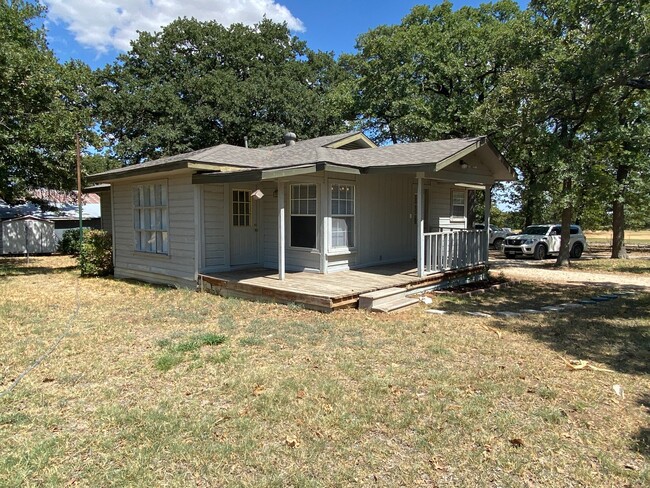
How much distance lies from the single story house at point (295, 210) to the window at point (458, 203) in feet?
3.33

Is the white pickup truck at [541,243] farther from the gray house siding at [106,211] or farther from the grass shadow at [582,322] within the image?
the gray house siding at [106,211]

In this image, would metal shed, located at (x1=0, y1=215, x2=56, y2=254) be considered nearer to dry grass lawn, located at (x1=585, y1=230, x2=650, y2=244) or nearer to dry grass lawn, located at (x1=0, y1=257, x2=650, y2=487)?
dry grass lawn, located at (x1=0, y1=257, x2=650, y2=487)

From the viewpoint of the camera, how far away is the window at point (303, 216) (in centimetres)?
932

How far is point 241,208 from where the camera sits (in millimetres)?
10062

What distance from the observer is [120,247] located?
39.0 ft

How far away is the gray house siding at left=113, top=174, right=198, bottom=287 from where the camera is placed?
9.41m

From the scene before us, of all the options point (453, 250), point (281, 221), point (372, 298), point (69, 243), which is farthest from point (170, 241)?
point (69, 243)

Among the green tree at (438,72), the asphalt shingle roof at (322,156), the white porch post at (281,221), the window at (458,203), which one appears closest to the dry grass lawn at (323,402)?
the white porch post at (281,221)

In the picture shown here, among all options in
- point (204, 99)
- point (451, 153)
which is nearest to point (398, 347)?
point (451, 153)

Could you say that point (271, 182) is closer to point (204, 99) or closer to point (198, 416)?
point (198, 416)

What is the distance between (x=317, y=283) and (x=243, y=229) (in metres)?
2.91

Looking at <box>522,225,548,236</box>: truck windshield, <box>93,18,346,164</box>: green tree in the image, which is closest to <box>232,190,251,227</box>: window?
<box>93,18,346,164</box>: green tree

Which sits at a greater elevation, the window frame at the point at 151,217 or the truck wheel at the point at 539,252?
the window frame at the point at 151,217

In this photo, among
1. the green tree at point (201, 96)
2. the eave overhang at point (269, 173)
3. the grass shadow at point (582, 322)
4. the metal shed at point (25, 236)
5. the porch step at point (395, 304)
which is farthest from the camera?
the green tree at point (201, 96)
